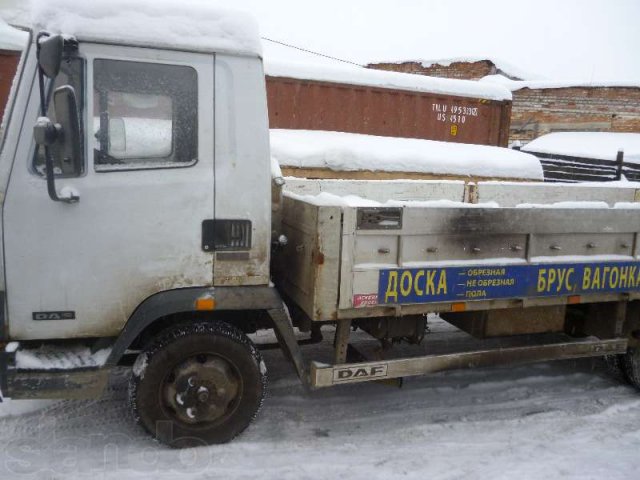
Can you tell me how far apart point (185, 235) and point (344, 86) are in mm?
7644

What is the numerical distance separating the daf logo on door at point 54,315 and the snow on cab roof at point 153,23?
4.94 ft

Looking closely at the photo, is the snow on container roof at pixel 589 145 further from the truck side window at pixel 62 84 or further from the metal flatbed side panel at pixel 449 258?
→ the truck side window at pixel 62 84

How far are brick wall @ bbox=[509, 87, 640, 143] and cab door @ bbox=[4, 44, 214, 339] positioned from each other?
1638 centimetres

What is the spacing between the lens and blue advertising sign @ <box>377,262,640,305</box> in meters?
3.43

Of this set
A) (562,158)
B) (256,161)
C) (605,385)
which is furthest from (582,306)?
(562,158)

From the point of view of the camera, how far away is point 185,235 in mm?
3168

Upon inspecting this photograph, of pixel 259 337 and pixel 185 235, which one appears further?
pixel 259 337

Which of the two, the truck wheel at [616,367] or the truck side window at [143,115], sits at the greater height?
→ the truck side window at [143,115]

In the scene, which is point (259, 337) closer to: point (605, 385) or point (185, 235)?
point (185, 235)

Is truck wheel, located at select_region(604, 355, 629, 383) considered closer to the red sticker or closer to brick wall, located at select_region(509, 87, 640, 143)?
the red sticker

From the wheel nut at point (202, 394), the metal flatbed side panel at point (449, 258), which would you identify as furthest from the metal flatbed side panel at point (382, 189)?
the wheel nut at point (202, 394)

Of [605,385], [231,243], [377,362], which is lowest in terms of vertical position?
[605,385]

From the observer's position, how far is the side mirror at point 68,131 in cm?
272

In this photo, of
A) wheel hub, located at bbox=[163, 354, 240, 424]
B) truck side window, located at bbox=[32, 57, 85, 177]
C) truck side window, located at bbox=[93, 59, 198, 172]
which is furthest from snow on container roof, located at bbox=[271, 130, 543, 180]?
truck side window, located at bbox=[32, 57, 85, 177]
